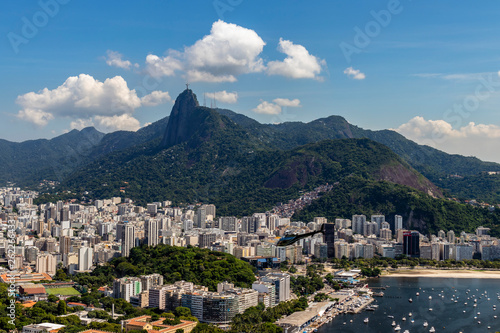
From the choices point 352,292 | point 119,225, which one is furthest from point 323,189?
point 352,292

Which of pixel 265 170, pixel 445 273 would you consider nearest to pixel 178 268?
pixel 445 273

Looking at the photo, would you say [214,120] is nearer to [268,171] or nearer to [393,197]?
[268,171]

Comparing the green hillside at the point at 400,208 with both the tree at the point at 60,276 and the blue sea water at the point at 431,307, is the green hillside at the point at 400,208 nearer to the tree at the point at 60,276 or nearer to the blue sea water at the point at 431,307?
the blue sea water at the point at 431,307

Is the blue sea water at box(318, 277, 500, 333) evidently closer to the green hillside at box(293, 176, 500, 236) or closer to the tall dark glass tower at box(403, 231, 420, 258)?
the tall dark glass tower at box(403, 231, 420, 258)

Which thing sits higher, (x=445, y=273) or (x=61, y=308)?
(x=61, y=308)

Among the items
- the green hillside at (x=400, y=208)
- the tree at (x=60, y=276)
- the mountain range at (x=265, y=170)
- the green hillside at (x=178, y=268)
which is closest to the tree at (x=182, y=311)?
the green hillside at (x=178, y=268)

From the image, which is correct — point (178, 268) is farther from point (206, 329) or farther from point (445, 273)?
point (445, 273)
